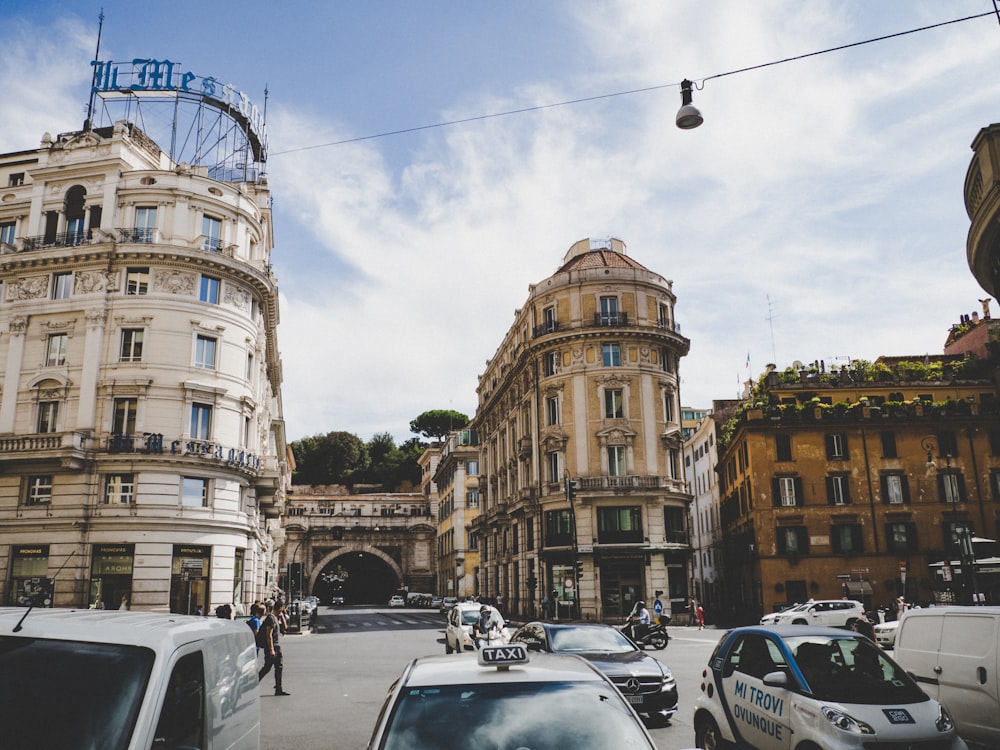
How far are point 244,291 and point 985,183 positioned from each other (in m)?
31.8

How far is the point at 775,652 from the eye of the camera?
8328 mm

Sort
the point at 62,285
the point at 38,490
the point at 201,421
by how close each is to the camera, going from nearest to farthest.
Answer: the point at 38,490 < the point at 201,421 < the point at 62,285

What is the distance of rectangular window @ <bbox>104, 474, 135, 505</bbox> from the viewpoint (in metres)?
32.1

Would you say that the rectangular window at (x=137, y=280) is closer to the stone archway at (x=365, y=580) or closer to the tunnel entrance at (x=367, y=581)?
the stone archway at (x=365, y=580)

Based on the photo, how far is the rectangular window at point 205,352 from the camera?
34312 millimetres

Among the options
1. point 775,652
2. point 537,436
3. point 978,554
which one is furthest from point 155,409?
point 978,554

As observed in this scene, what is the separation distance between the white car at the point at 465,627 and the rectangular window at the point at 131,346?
1824cm

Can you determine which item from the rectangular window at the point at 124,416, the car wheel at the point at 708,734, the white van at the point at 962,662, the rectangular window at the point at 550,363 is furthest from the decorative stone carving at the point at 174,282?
the white van at the point at 962,662

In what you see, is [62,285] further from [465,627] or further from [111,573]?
[465,627]

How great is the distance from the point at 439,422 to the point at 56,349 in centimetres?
9176

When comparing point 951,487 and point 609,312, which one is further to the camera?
point 609,312

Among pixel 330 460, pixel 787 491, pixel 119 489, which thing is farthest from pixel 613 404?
pixel 330 460

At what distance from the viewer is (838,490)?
4366 cm

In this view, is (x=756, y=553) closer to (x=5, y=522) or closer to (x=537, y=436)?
(x=537, y=436)
